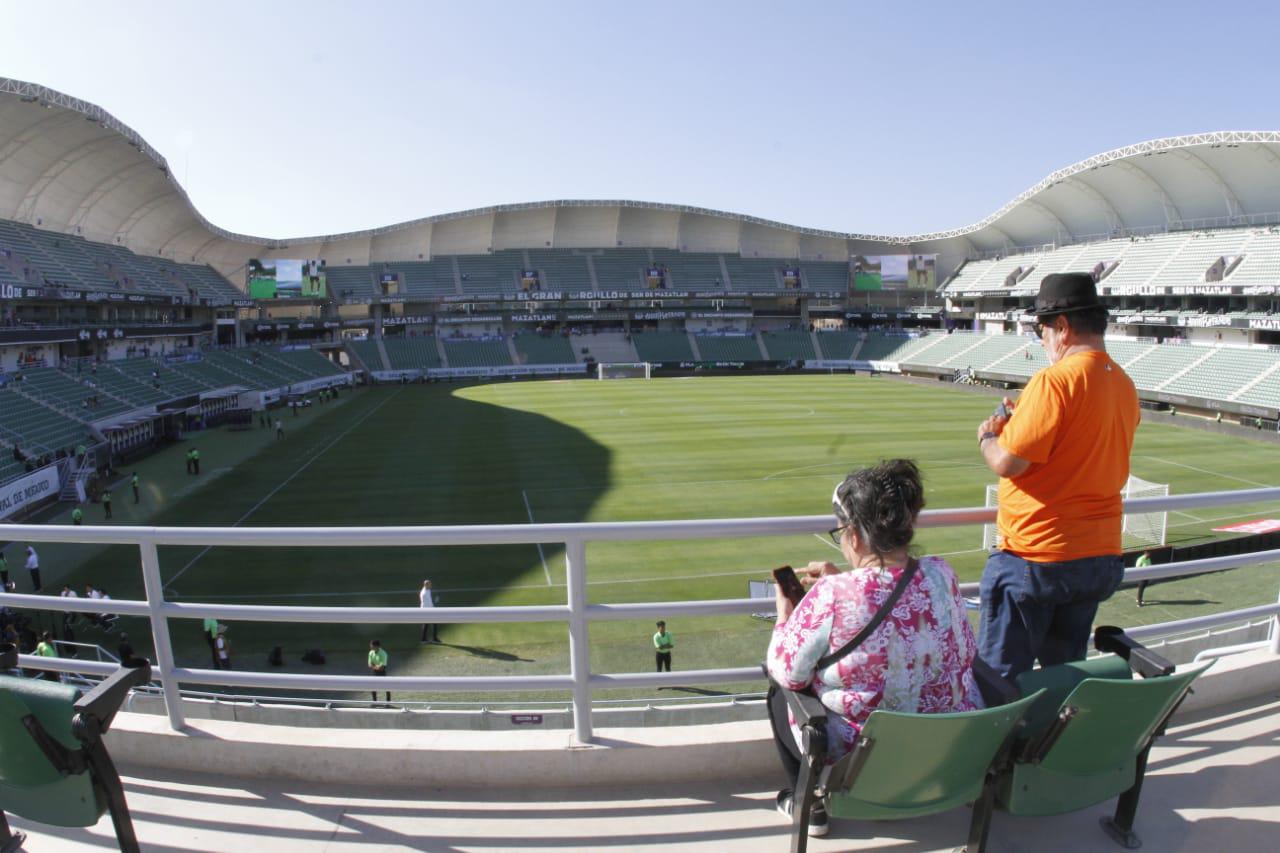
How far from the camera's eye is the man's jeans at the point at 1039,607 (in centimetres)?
295

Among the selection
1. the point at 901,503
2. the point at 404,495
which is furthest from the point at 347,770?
the point at 404,495

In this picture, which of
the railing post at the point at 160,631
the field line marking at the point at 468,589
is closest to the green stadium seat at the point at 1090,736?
the railing post at the point at 160,631

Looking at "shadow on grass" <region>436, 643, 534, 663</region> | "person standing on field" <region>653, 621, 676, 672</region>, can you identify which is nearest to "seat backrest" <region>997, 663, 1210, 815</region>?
"person standing on field" <region>653, 621, 676, 672</region>

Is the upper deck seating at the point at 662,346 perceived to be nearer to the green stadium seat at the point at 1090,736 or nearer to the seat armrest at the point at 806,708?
the green stadium seat at the point at 1090,736

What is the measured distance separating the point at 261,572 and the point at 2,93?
26697 mm

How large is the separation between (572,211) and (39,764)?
79306mm

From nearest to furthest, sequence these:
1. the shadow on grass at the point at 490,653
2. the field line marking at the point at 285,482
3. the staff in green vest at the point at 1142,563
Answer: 1. the shadow on grass at the point at 490,653
2. the staff in green vest at the point at 1142,563
3. the field line marking at the point at 285,482

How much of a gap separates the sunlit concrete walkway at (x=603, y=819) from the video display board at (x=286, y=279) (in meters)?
69.0

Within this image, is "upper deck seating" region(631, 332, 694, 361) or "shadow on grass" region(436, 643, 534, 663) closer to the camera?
"shadow on grass" region(436, 643, 534, 663)

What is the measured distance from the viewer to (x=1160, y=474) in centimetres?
2556

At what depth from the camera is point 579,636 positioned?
302 centimetres

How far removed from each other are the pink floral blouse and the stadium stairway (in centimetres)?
63

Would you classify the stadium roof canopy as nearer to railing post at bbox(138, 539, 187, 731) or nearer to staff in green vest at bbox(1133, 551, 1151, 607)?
railing post at bbox(138, 539, 187, 731)

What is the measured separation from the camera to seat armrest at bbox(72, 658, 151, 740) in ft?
7.55
